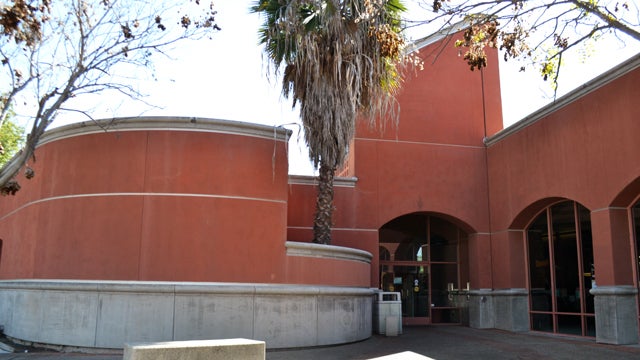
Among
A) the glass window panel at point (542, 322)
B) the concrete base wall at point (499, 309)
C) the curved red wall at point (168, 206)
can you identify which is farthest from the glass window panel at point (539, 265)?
the curved red wall at point (168, 206)

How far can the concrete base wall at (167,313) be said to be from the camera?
484 inches

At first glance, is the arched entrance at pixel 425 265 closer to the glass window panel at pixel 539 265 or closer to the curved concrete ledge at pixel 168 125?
the glass window panel at pixel 539 265

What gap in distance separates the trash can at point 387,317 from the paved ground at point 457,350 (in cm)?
36

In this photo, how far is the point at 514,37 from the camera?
9617 millimetres

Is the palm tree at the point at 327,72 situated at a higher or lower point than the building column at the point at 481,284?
higher

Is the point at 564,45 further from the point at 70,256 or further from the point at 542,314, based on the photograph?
the point at 70,256

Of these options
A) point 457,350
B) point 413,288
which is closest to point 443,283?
point 413,288

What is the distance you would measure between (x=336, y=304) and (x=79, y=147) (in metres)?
7.48

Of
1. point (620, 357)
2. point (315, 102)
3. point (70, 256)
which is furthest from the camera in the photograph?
point (315, 102)

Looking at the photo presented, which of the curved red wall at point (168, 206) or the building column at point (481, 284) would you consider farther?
the building column at point (481, 284)

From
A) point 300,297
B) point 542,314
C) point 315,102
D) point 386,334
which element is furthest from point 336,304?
point 542,314

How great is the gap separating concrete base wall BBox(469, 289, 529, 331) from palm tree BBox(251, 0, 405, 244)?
713 centimetres

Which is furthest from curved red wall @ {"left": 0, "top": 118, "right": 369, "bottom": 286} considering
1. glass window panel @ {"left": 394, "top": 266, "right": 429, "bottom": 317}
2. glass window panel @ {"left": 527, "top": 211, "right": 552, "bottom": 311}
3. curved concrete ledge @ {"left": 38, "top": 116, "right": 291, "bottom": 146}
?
glass window panel @ {"left": 527, "top": 211, "right": 552, "bottom": 311}

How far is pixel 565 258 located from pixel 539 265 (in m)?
1.37
